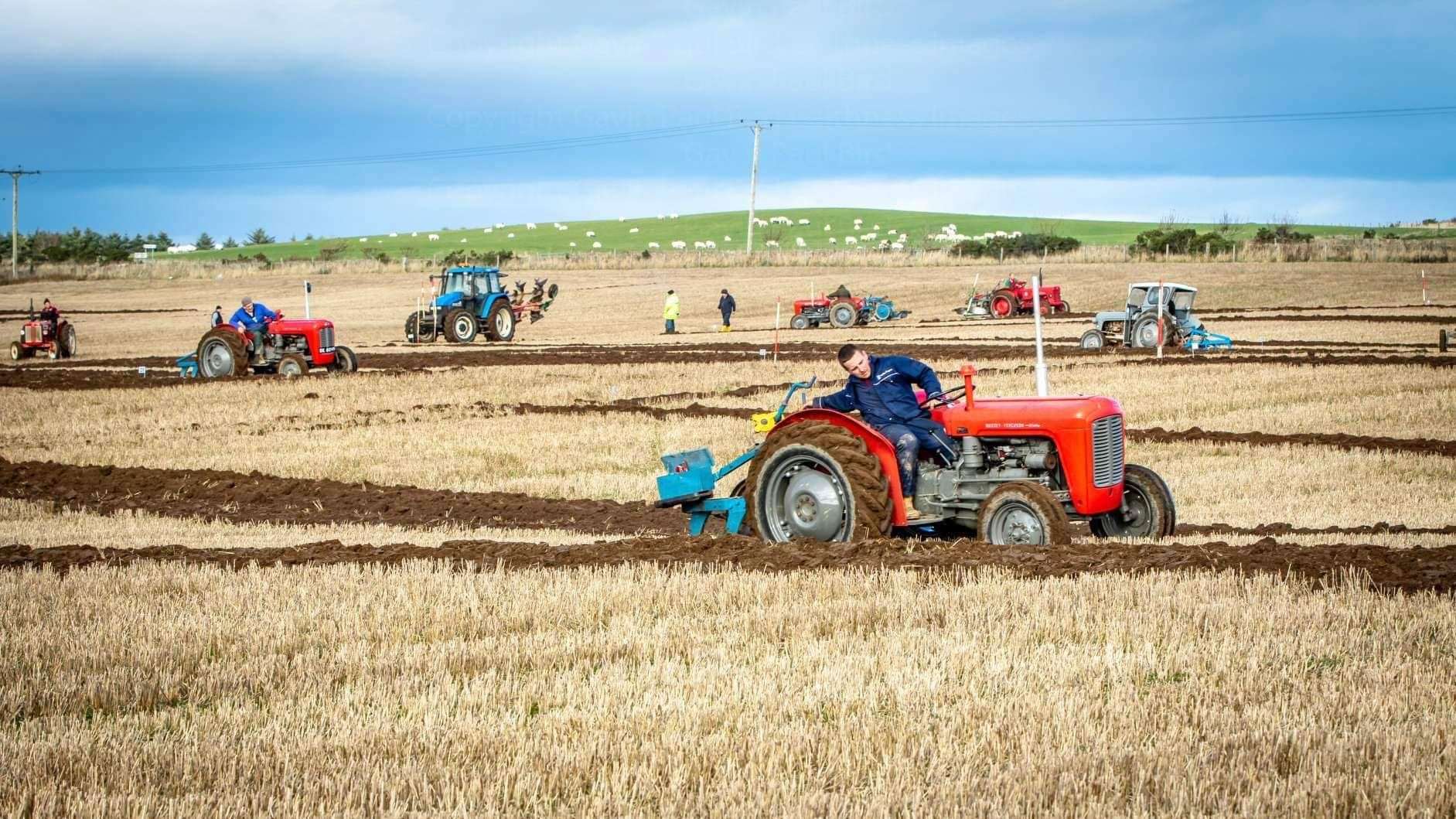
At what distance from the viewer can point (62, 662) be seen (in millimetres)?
6656

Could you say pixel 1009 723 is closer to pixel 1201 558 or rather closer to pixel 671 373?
pixel 1201 558

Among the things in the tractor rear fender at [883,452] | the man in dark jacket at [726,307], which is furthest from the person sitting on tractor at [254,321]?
the man in dark jacket at [726,307]

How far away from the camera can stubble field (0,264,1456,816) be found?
15.7 feet

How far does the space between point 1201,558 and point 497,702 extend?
4.93 m

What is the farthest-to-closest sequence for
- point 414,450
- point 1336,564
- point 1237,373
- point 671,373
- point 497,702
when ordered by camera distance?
point 671,373, point 1237,373, point 414,450, point 1336,564, point 497,702

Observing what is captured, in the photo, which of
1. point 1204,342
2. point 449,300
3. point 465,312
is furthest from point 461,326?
point 1204,342

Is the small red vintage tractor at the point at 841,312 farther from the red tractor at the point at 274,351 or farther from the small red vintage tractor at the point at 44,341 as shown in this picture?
the small red vintage tractor at the point at 44,341

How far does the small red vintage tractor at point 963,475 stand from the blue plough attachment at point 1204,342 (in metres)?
20.1

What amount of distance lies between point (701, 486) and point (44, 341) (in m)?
29.0

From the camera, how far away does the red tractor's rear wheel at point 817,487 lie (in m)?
9.92

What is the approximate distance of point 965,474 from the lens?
1012cm

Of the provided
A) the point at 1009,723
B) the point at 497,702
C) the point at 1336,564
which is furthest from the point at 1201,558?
the point at 497,702

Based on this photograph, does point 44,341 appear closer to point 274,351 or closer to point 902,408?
point 274,351

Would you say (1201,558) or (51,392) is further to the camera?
(51,392)
